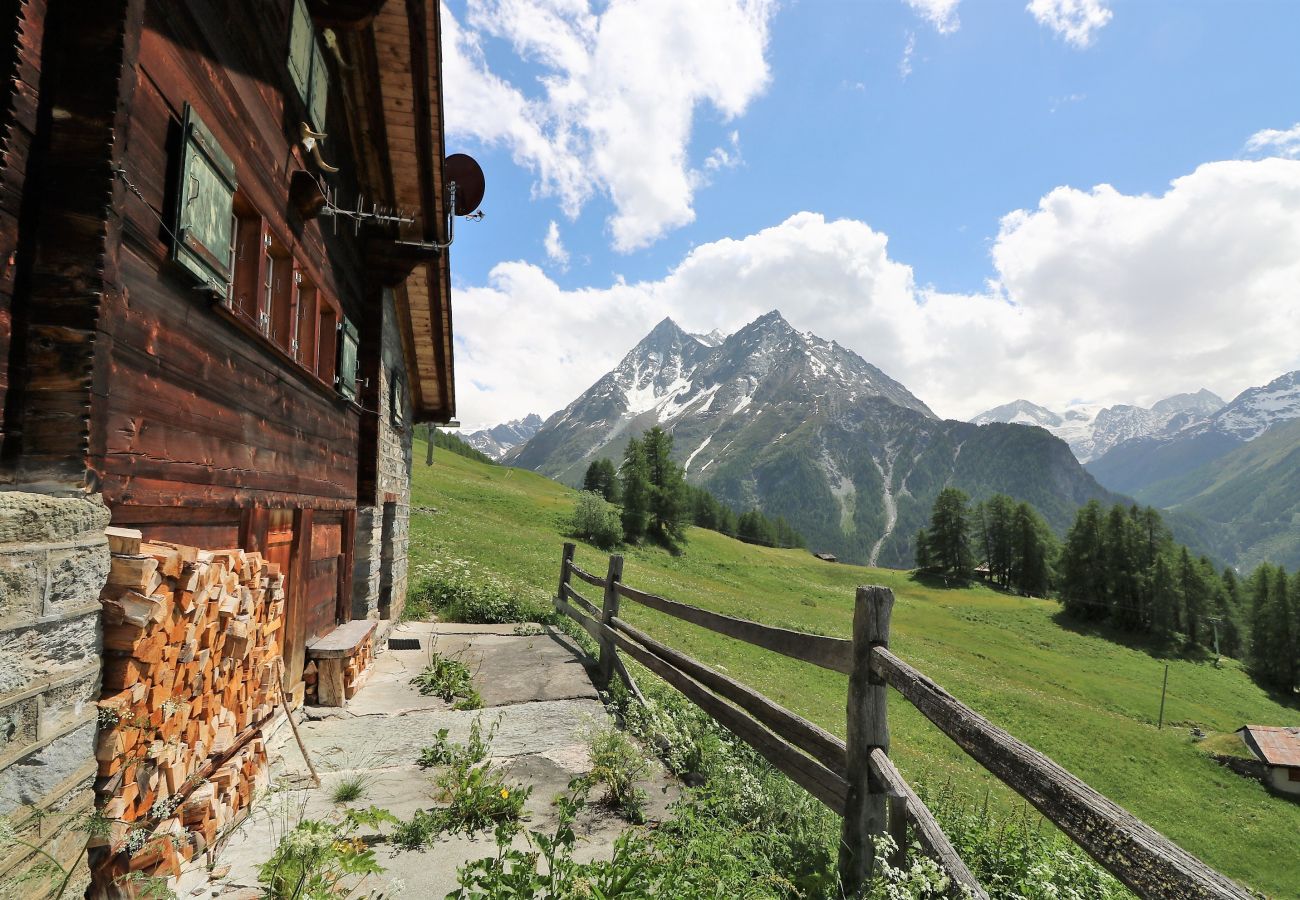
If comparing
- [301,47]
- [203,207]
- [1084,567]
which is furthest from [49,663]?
[1084,567]

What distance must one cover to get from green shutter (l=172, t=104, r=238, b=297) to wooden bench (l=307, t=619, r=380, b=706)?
450cm

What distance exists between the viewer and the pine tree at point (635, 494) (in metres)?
55.6

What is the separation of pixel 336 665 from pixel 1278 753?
1712 inches

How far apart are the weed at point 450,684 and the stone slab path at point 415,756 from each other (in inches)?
5.8

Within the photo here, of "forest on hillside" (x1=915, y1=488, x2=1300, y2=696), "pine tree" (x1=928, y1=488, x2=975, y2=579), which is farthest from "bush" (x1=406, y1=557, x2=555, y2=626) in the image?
"pine tree" (x1=928, y1=488, x2=975, y2=579)

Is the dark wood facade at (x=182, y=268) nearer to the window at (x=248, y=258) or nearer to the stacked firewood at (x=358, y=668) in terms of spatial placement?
the window at (x=248, y=258)

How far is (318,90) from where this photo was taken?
22.6 feet

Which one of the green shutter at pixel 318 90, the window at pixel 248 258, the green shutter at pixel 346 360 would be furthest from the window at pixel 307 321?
the green shutter at pixel 318 90

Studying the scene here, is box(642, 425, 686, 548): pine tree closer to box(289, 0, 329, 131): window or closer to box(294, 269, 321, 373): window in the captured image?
box(294, 269, 321, 373): window

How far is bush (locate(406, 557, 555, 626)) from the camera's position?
14156 mm

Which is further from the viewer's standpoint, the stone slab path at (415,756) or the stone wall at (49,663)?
the stone slab path at (415,756)

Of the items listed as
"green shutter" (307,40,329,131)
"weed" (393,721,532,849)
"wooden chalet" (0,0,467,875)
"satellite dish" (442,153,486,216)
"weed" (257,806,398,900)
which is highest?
"satellite dish" (442,153,486,216)

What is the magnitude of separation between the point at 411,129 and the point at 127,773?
8375 millimetres

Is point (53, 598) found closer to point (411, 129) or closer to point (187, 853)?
point (187, 853)
